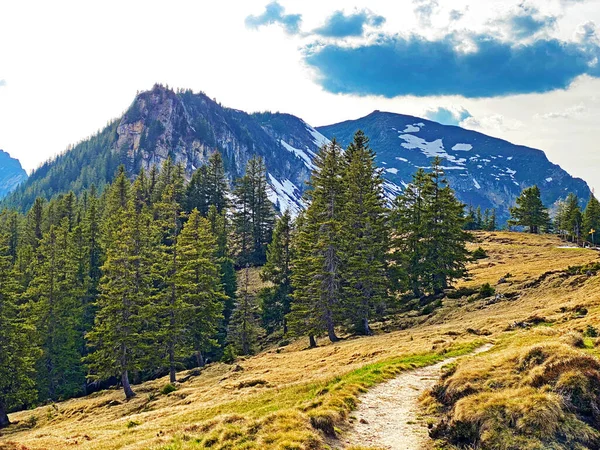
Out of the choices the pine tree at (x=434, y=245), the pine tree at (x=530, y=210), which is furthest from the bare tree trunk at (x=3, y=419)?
the pine tree at (x=530, y=210)

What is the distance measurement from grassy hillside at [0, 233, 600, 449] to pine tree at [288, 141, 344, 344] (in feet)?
12.1

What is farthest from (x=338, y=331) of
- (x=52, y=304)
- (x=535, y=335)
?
(x=52, y=304)

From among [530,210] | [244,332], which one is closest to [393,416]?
[244,332]

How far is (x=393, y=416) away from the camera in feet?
45.8

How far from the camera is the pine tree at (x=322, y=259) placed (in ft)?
130

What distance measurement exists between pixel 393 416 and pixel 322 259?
27187 millimetres

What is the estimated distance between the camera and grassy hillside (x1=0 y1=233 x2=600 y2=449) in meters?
12.6

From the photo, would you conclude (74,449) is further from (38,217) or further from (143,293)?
(38,217)

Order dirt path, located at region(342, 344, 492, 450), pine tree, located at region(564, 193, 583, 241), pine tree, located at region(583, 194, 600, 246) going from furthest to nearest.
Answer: pine tree, located at region(564, 193, 583, 241) → pine tree, located at region(583, 194, 600, 246) → dirt path, located at region(342, 344, 492, 450)

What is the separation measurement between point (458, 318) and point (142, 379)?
121ft

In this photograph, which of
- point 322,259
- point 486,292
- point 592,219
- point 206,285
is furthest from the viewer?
point 592,219

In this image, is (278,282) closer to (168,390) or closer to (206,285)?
(206,285)

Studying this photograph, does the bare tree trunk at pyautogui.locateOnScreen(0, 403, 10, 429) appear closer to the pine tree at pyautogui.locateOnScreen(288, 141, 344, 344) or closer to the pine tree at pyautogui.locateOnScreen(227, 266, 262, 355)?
the pine tree at pyautogui.locateOnScreen(227, 266, 262, 355)

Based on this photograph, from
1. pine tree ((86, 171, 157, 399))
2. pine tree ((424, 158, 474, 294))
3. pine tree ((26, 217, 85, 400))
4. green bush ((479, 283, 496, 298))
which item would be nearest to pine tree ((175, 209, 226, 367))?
pine tree ((86, 171, 157, 399))
